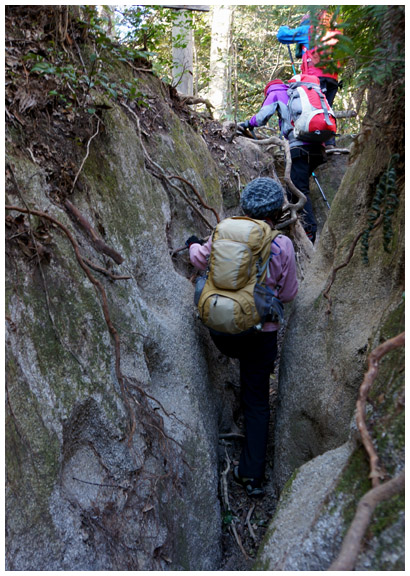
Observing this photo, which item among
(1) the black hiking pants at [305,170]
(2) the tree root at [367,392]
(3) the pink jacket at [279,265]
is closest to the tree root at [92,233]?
(3) the pink jacket at [279,265]

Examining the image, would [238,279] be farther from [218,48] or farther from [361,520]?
[218,48]

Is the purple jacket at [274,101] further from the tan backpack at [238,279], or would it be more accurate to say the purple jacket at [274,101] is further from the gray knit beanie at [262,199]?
the tan backpack at [238,279]

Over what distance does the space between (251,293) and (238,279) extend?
6.9 inches

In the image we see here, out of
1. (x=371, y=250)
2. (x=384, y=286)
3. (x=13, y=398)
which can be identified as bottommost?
(x=13, y=398)

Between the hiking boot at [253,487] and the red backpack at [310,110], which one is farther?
the red backpack at [310,110]

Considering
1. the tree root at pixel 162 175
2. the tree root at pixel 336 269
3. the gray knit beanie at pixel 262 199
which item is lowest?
the tree root at pixel 336 269

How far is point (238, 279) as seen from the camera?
12.4 feet

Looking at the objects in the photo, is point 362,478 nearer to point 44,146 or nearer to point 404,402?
point 404,402

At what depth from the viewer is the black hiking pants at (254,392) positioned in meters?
4.34

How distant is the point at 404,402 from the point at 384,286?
4.97ft

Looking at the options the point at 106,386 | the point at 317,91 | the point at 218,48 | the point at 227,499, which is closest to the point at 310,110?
the point at 317,91

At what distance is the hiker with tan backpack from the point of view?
3793 millimetres

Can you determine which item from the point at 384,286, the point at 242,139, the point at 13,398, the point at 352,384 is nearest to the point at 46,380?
the point at 13,398

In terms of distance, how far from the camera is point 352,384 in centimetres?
354
